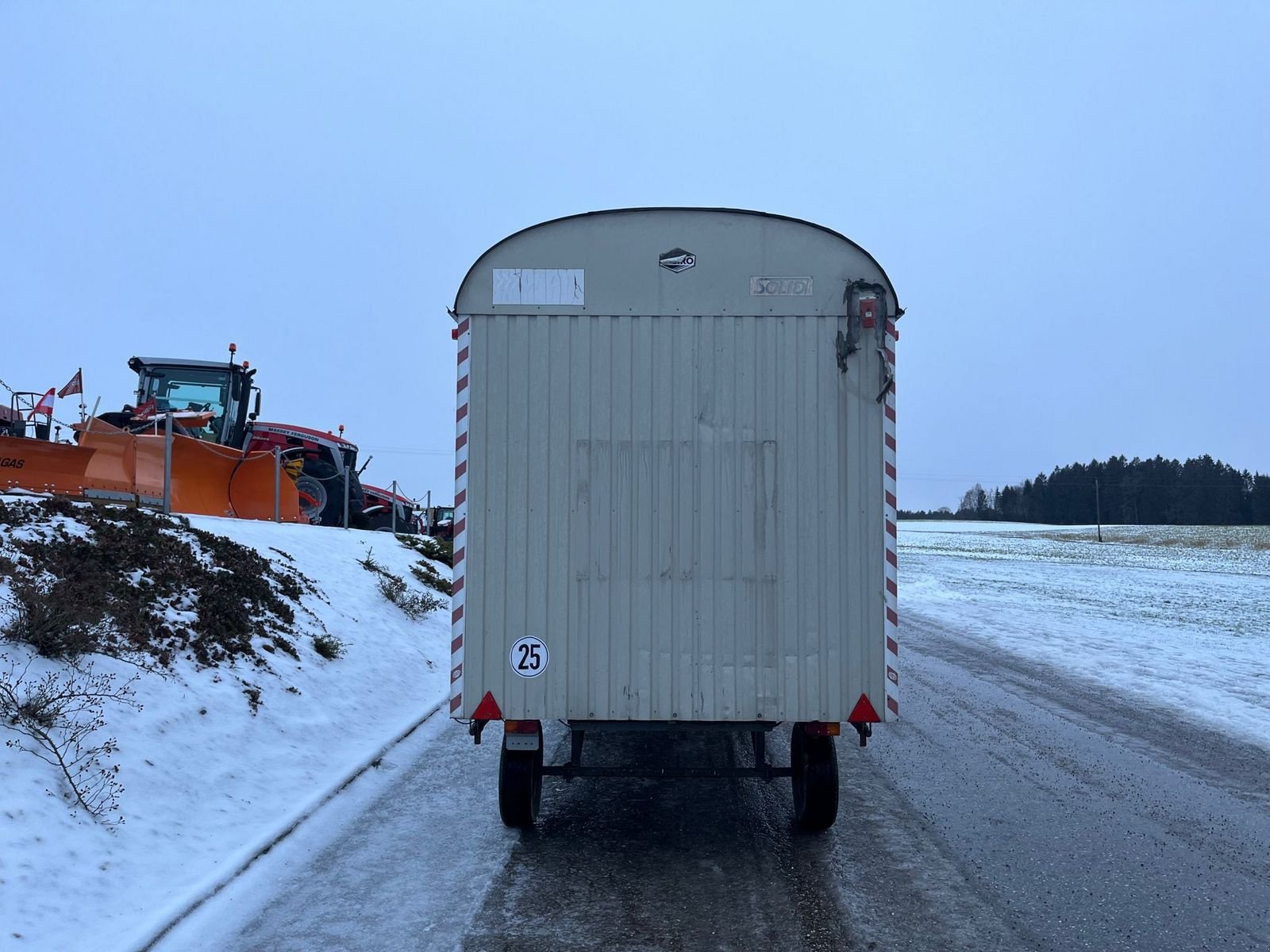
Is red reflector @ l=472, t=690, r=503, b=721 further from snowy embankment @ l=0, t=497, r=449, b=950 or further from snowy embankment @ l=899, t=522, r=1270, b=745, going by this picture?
snowy embankment @ l=899, t=522, r=1270, b=745

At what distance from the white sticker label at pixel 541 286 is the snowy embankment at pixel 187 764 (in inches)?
134

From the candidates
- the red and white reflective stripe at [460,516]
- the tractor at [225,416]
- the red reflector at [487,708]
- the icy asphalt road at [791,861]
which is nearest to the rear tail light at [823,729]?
the icy asphalt road at [791,861]

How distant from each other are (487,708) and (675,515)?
58.0 inches

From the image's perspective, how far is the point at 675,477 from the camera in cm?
503

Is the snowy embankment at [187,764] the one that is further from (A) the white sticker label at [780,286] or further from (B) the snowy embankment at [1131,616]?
(B) the snowy embankment at [1131,616]

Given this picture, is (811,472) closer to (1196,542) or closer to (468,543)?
(468,543)

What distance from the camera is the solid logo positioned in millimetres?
5105

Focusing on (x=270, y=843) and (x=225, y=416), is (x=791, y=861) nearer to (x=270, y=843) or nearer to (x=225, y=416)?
(x=270, y=843)

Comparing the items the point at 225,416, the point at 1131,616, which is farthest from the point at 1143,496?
the point at 225,416

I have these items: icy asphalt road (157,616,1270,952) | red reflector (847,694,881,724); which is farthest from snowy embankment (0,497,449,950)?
red reflector (847,694,881,724)

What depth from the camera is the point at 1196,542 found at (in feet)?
191


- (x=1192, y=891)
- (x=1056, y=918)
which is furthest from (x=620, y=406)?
(x=1192, y=891)

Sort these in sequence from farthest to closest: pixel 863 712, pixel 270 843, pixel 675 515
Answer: pixel 270 843
pixel 675 515
pixel 863 712

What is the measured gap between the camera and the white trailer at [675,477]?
4961mm
